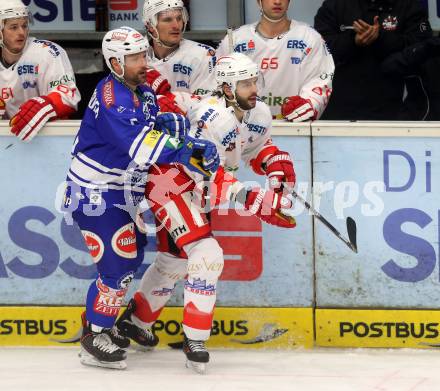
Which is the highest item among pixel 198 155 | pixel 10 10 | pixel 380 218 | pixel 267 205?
pixel 10 10

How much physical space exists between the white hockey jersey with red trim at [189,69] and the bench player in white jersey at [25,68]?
515 millimetres

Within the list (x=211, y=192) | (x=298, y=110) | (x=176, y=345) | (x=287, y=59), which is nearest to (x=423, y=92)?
(x=287, y=59)

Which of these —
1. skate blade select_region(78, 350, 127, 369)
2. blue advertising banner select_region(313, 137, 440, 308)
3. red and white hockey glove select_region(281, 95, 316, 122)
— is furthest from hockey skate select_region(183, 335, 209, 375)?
red and white hockey glove select_region(281, 95, 316, 122)

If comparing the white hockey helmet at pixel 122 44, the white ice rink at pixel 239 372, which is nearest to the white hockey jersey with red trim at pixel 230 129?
the white hockey helmet at pixel 122 44

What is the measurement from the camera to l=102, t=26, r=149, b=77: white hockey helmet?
6664mm

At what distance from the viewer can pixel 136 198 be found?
22.4 feet

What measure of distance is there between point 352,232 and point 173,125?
1.13 meters

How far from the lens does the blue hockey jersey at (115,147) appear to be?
648cm

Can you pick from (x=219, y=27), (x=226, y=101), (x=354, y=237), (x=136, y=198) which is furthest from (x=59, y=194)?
(x=219, y=27)

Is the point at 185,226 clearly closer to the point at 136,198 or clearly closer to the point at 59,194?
the point at 136,198

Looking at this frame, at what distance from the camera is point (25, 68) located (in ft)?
25.0

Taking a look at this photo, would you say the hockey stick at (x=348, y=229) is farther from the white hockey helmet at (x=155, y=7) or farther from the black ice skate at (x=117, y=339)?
the white hockey helmet at (x=155, y=7)

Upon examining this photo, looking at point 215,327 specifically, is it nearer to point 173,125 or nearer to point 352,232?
point 352,232

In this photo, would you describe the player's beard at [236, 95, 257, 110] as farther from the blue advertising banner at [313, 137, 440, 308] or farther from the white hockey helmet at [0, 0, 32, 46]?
the white hockey helmet at [0, 0, 32, 46]
